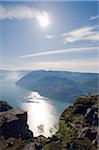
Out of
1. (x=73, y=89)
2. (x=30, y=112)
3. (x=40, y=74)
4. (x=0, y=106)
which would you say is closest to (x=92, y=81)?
(x=73, y=89)

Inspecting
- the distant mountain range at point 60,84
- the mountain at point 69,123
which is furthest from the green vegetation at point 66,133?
the distant mountain range at point 60,84

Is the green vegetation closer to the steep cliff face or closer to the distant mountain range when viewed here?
the steep cliff face

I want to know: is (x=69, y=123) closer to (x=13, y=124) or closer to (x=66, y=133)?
(x=13, y=124)

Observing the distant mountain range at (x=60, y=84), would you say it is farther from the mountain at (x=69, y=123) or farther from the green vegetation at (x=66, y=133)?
the green vegetation at (x=66, y=133)

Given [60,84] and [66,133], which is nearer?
[66,133]

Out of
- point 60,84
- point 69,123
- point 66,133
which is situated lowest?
point 60,84

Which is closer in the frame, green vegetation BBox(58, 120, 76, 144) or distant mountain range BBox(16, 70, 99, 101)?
green vegetation BBox(58, 120, 76, 144)

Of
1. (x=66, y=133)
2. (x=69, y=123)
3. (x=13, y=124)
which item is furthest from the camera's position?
(x=13, y=124)

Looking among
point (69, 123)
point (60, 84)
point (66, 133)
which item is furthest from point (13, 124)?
point (60, 84)

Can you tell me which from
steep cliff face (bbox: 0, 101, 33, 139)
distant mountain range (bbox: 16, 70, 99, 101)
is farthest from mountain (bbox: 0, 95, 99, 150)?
distant mountain range (bbox: 16, 70, 99, 101)

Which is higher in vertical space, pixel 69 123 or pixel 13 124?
pixel 69 123
